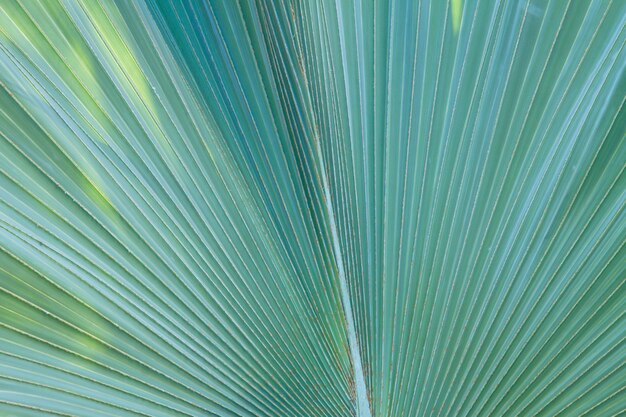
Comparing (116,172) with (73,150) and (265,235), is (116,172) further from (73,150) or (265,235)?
(265,235)

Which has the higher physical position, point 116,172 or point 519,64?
point 519,64

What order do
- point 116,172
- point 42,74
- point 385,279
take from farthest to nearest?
point 385,279, point 116,172, point 42,74

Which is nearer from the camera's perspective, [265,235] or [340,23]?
[340,23]

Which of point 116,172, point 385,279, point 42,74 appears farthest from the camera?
point 385,279

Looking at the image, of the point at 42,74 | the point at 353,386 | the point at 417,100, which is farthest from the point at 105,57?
the point at 353,386

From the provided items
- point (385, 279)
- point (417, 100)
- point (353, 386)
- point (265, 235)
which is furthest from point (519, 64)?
point (353, 386)

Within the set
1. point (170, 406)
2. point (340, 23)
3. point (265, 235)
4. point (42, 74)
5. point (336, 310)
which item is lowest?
point (170, 406)
